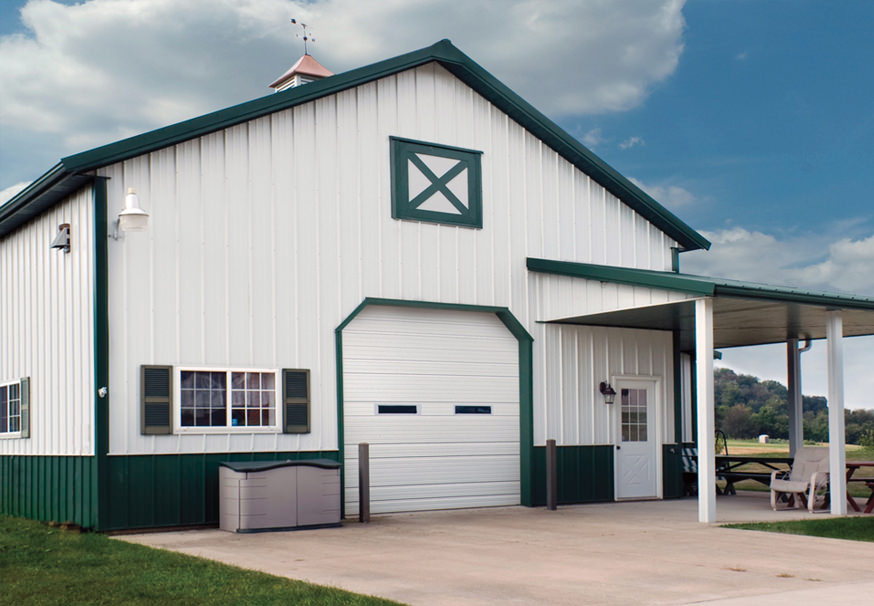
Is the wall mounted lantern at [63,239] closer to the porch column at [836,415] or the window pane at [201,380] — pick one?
the window pane at [201,380]

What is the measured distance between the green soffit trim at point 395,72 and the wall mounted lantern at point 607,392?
3076 millimetres

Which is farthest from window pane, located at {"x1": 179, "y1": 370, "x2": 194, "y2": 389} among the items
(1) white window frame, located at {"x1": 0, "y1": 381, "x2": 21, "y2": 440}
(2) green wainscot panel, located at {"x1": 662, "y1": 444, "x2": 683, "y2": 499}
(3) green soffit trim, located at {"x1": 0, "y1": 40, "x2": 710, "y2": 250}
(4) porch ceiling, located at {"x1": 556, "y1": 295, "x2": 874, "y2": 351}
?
(2) green wainscot panel, located at {"x1": 662, "y1": 444, "x2": 683, "y2": 499}

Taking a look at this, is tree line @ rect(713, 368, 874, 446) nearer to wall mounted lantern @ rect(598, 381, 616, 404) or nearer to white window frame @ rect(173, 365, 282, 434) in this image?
wall mounted lantern @ rect(598, 381, 616, 404)

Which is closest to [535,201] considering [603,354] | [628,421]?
[603,354]

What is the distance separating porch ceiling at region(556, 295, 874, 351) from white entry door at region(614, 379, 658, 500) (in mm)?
1074

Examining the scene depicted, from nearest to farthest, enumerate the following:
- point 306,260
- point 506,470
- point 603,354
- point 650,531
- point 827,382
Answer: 1. point 650,531
2. point 306,260
3. point 827,382
4. point 506,470
5. point 603,354

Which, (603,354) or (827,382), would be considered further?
(603,354)

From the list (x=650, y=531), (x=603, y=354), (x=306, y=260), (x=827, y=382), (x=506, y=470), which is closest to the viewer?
(x=650, y=531)

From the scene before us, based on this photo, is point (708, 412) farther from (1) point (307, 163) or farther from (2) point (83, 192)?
(2) point (83, 192)

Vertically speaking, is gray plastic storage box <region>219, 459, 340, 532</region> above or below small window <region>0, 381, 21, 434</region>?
below

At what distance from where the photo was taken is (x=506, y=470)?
15.4 metres

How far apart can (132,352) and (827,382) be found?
9415 mm

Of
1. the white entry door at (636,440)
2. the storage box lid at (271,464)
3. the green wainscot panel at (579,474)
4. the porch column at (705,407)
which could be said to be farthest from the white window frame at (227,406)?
the white entry door at (636,440)

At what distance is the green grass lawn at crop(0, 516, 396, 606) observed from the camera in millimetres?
7449
